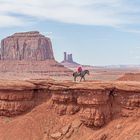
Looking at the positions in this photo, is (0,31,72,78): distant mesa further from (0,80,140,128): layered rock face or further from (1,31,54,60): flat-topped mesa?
(0,80,140,128): layered rock face

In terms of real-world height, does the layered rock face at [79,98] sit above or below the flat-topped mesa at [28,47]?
below

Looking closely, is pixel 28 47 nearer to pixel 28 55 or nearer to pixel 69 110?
pixel 28 55

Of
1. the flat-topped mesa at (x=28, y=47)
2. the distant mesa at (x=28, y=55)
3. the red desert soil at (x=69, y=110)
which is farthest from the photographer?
the flat-topped mesa at (x=28, y=47)

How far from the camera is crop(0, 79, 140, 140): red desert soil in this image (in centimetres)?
2688

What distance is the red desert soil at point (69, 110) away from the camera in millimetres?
26875

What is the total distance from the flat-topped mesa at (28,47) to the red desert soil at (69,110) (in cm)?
11785

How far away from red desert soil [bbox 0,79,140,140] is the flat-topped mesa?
11785cm

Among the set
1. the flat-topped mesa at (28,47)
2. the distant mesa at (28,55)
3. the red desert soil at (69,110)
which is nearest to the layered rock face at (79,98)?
the red desert soil at (69,110)

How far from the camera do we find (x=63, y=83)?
1181 inches

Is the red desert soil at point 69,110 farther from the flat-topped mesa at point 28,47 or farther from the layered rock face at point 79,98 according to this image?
the flat-topped mesa at point 28,47

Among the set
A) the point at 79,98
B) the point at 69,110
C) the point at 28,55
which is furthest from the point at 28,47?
the point at 79,98

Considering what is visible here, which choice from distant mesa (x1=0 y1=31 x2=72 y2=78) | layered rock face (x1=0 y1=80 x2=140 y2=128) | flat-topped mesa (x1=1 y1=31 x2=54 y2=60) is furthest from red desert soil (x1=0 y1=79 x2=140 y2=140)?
flat-topped mesa (x1=1 y1=31 x2=54 y2=60)

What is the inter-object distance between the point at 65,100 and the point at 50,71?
353 feet

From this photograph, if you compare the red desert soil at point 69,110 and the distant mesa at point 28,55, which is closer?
the red desert soil at point 69,110
